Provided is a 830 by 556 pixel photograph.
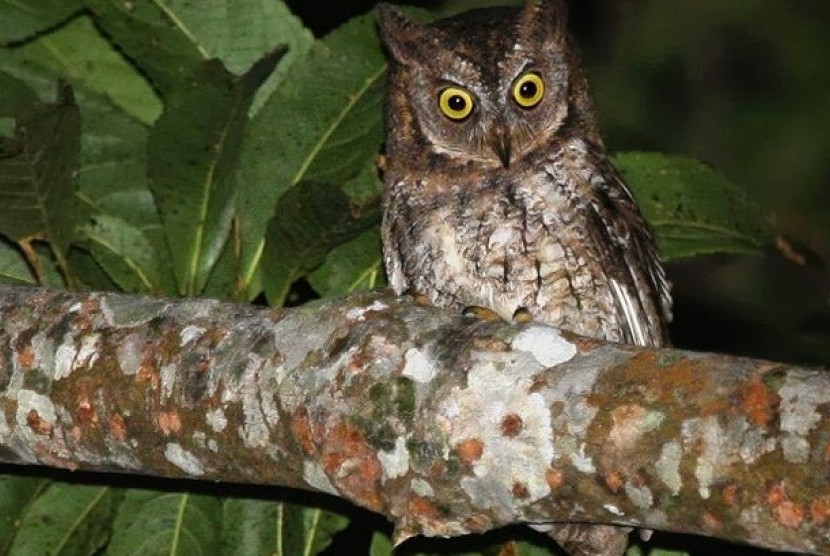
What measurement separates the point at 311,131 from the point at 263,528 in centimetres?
86

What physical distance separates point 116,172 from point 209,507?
2.65ft

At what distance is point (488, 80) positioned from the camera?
142 inches

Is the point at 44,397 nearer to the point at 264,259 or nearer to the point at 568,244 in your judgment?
the point at 264,259

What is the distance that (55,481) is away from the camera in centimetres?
303

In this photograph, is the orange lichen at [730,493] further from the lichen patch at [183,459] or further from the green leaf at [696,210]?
the green leaf at [696,210]

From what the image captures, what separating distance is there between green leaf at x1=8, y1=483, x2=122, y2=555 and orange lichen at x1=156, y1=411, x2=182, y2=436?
0.75 metres

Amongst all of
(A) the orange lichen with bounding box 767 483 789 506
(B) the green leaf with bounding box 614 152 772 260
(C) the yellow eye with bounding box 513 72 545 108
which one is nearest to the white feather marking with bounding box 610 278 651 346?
(B) the green leaf with bounding box 614 152 772 260

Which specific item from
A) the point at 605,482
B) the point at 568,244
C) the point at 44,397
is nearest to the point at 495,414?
the point at 605,482

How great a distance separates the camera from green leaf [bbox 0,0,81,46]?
3.27m

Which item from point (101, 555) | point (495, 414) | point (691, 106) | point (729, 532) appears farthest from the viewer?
point (691, 106)

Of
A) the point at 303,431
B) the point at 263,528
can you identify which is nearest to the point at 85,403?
the point at 303,431

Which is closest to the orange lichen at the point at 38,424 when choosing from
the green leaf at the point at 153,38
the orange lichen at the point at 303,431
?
the orange lichen at the point at 303,431

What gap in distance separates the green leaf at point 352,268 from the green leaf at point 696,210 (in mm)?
602

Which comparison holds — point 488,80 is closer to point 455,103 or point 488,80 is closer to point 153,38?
point 455,103
